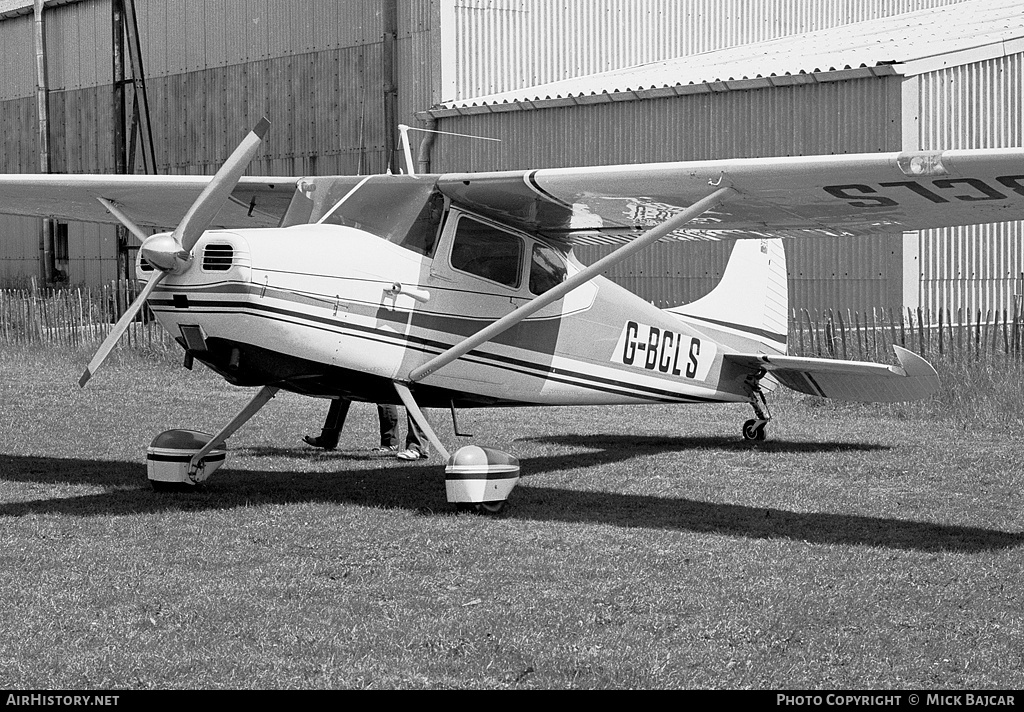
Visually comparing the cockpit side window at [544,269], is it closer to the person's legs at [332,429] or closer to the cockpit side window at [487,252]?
the cockpit side window at [487,252]

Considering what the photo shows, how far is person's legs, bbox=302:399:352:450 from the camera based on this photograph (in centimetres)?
1184

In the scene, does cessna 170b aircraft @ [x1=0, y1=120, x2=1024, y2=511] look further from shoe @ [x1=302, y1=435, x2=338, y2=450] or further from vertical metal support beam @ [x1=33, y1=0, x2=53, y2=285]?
vertical metal support beam @ [x1=33, y1=0, x2=53, y2=285]

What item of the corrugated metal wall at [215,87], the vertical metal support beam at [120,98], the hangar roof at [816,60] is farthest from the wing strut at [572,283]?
the vertical metal support beam at [120,98]

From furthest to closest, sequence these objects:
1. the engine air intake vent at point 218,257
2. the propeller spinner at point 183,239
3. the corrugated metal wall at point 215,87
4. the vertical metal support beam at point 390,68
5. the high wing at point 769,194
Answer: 1. the corrugated metal wall at point 215,87
2. the vertical metal support beam at point 390,68
3. the engine air intake vent at point 218,257
4. the propeller spinner at point 183,239
5. the high wing at point 769,194

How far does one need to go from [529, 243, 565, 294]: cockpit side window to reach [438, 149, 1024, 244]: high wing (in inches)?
5.9

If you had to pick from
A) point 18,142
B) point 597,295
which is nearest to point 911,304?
point 597,295

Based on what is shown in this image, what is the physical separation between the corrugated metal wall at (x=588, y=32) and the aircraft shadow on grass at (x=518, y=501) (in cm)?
1341

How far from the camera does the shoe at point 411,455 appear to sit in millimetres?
11375

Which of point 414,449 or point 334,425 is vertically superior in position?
point 334,425

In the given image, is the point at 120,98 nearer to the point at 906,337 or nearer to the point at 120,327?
the point at 906,337

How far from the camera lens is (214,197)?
7867 millimetres

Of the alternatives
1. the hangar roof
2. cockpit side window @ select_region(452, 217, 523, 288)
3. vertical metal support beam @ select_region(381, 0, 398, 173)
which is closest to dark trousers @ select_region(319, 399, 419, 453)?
cockpit side window @ select_region(452, 217, 523, 288)

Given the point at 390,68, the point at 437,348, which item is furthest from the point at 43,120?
the point at 437,348

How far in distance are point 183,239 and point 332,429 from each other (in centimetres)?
444
